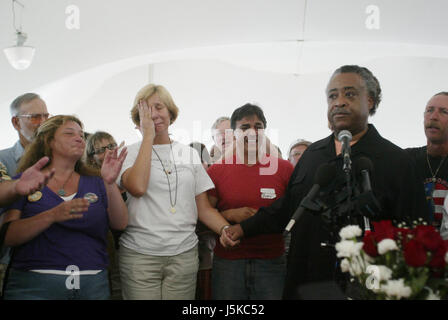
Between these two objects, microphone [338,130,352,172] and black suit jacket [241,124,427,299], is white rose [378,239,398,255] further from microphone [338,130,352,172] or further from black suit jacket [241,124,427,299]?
black suit jacket [241,124,427,299]

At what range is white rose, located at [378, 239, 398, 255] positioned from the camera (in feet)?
3.48

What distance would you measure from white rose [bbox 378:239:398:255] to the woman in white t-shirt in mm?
1096

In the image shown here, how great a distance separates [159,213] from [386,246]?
1332 millimetres

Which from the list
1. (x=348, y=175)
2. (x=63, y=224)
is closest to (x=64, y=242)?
(x=63, y=224)

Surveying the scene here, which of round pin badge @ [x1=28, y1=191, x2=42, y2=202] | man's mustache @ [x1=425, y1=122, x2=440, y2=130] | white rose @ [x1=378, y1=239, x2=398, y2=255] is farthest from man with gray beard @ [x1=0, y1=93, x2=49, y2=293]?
man's mustache @ [x1=425, y1=122, x2=440, y2=130]

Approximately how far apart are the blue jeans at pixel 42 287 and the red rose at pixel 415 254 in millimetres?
1430

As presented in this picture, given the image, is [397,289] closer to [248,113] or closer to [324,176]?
[324,176]

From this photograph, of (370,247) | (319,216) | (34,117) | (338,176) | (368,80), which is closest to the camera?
(370,247)

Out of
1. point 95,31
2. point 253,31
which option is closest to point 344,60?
point 253,31

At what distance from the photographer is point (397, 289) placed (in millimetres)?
1012

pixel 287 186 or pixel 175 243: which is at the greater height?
pixel 287 186

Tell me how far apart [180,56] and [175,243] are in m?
6.63
